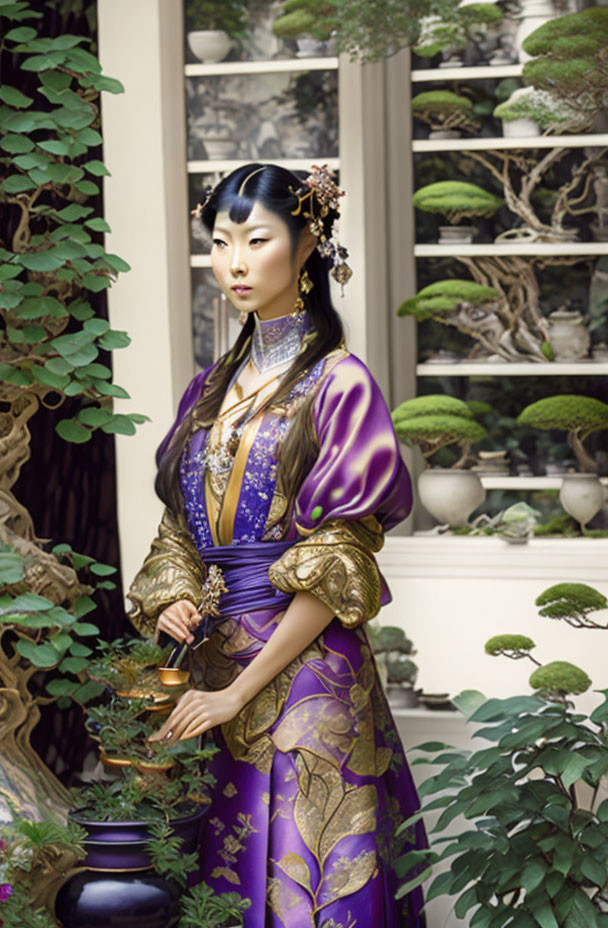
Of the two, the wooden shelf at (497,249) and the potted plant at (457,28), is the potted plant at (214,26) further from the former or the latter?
the wooden shelf at (497,249)

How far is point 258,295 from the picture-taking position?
2.25m

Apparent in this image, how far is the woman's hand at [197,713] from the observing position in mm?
2131

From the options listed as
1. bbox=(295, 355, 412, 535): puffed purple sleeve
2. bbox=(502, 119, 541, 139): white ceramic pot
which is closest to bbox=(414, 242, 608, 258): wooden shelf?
bbox=(502, 119, 541, 139): white ceramic pot

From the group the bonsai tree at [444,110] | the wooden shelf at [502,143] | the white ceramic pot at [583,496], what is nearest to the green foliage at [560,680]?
the white ceramic pot at [583,496]

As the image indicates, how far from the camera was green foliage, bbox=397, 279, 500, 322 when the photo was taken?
354cm

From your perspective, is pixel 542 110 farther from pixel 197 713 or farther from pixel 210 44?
pixel 197 713

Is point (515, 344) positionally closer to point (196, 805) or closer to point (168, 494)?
point (168, 494)

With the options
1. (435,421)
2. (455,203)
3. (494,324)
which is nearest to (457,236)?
(455,203)

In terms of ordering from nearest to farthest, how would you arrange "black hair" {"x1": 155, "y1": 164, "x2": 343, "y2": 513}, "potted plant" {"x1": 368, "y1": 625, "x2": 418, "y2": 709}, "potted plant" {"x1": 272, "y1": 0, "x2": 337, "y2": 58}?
"black hair" {"x1": 155, "y1": 164, "x2": 343, "y2": 513}, "potted plant" {"x1": 368, "y1": 625, "x2": 418, "y2": 709}, "potted plant" {"x1": 272, "y1": 0, "x2": 337, "y2": 58}

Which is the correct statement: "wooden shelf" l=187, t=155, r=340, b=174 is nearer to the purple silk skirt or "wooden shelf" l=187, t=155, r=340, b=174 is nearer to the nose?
the nose

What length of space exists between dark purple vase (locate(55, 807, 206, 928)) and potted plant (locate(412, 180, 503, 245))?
6.57 ft

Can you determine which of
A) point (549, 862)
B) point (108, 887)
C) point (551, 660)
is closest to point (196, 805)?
point (108, 887)

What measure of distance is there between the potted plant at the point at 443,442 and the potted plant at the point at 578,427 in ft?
0.56

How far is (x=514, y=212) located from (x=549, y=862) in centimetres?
203
